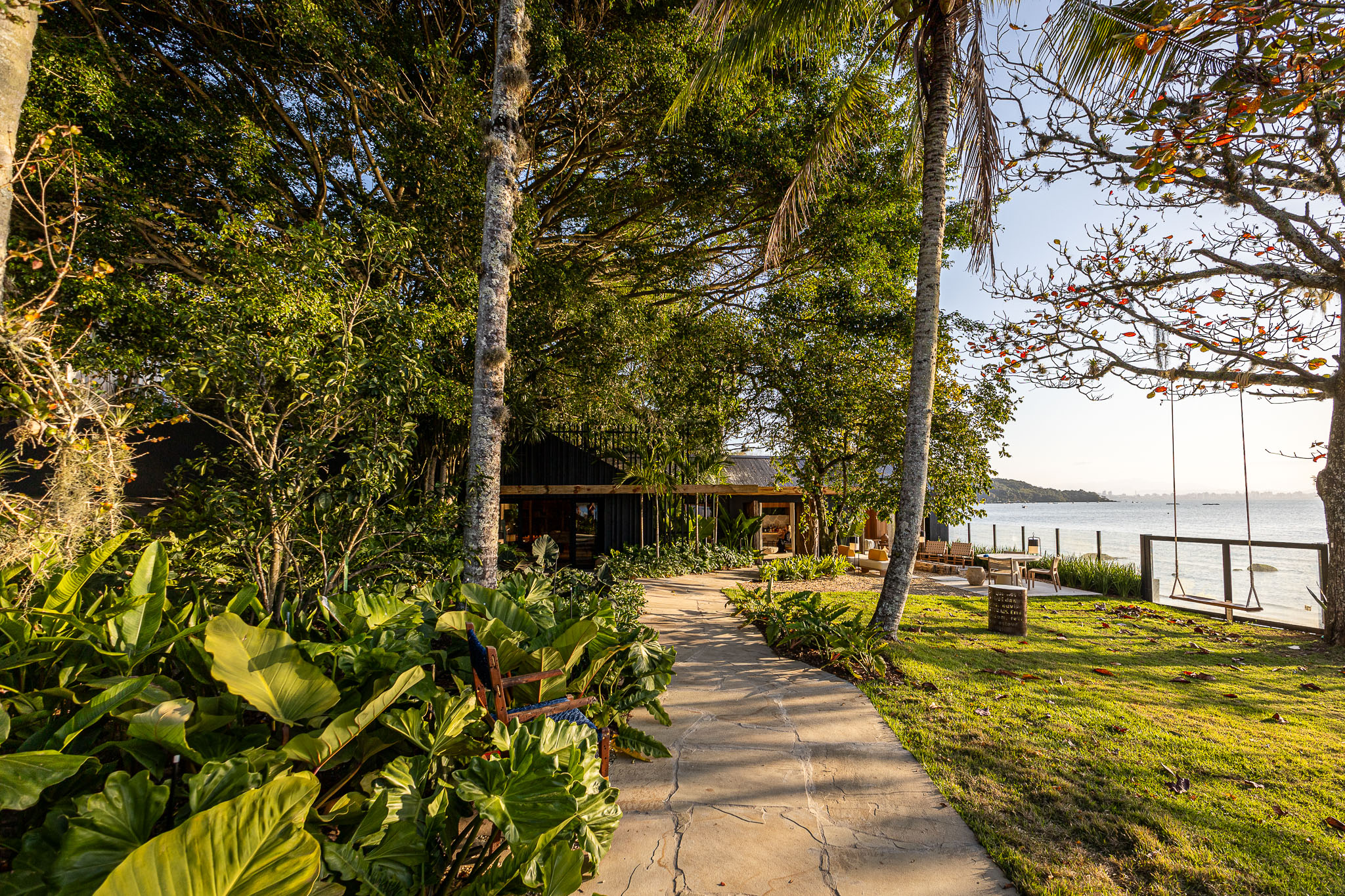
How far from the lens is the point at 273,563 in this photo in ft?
12.5

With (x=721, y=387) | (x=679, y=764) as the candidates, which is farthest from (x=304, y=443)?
(x=721, y=387)

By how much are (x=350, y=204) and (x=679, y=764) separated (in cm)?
774

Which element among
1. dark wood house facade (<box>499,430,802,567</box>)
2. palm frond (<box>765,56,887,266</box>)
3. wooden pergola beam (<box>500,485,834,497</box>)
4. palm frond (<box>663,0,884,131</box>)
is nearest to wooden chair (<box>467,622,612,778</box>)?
palm frond (<box>663,0,884,131</box>)

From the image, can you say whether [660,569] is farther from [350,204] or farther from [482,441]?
[350,204]

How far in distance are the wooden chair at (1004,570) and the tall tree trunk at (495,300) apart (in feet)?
33.4

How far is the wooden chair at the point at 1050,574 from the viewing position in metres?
11.3

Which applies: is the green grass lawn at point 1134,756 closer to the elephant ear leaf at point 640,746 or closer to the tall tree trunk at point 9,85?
the elephant ear leaf at point 640,746

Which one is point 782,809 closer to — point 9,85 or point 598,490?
point 9,85

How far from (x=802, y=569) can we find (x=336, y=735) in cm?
958

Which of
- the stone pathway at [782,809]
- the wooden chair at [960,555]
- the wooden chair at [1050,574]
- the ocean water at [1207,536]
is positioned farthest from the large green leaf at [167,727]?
the wooden chair at [960,555]

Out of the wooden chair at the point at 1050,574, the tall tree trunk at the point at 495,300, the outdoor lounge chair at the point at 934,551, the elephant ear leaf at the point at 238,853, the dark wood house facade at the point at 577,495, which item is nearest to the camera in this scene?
the elephant ear leaf at the point at 238,853

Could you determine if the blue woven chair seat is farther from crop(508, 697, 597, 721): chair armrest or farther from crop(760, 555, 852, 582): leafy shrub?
crop(760, 555, 852, 582): leafy shrub

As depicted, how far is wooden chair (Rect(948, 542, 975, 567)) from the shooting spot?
46.3ft

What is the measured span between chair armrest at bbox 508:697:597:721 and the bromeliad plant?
0.16m
